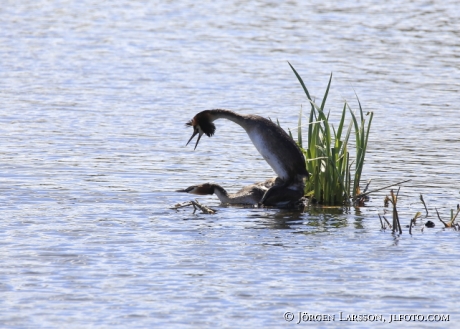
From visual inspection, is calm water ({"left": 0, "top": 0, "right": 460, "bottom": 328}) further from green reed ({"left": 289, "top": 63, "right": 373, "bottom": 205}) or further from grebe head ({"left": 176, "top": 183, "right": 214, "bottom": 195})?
green reed ({"left": 289, "top": 63, "right": 373, "bottom": 205})

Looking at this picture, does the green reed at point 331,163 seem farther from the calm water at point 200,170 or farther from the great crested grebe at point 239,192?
the great crested grebe at point 239,192

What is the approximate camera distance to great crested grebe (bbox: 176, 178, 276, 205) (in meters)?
11.4

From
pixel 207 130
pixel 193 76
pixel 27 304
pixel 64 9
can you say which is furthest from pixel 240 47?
pixel 27 304

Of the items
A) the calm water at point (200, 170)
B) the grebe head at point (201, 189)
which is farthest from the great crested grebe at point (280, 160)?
the grebe head at point (201, 189)

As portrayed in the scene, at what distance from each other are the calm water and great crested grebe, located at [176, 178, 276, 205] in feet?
0.75

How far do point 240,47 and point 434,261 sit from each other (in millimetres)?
14893

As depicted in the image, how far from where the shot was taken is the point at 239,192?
37.6ft

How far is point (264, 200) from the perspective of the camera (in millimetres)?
11250

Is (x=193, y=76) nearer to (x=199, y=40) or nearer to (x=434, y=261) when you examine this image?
(x=199, y=40)

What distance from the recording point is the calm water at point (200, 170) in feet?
26.5

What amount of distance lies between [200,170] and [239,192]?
5.90 feet

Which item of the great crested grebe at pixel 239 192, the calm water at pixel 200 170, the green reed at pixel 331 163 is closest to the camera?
the calm water at pixel 200 170

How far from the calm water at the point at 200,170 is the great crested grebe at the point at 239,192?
23cm

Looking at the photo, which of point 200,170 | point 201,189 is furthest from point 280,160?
point 200,170
